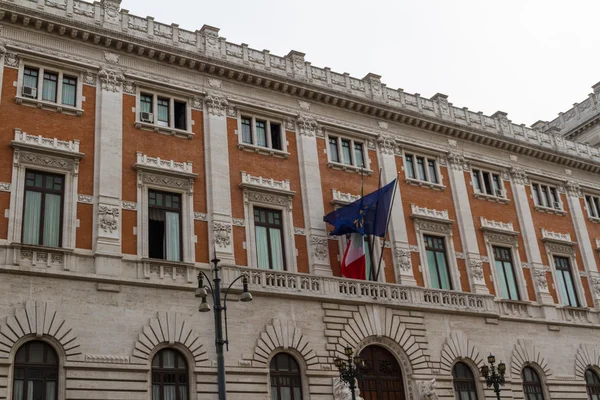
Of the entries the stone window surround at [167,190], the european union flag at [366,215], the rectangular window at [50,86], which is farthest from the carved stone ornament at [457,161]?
the rectangular window at [50,86]

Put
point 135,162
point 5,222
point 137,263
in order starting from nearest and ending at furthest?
point 5,222
point 137,263
point 135,162

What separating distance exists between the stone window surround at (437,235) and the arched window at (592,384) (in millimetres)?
7893

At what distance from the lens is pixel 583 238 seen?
36688 mm

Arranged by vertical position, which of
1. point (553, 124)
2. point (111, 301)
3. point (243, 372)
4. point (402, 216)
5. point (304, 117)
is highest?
point (553, 124)

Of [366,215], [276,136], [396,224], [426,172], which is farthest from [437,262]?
[276,136]

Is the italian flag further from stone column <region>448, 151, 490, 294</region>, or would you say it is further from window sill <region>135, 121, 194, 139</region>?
window sill <region>135, 121, 194, 139</region>

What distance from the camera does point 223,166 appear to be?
88.7ft

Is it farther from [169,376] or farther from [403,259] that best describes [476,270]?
[169,376]

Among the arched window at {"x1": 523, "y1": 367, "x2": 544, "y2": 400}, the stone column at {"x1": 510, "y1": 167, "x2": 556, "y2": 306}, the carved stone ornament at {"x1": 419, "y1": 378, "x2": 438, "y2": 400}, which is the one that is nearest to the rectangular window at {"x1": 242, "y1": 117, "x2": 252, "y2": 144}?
the carved stone ornament at {"x1": 419, "y1": 378, "x2": 438, "y2": 400}

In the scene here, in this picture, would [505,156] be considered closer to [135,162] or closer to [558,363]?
[558,363]

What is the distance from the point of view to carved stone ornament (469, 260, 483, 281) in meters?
31.2

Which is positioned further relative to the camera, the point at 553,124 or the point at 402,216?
the point at 553,124

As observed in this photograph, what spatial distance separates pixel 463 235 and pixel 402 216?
3.43 metres

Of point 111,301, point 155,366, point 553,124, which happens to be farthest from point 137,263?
point 553,124
